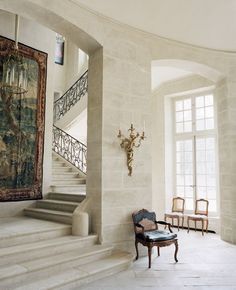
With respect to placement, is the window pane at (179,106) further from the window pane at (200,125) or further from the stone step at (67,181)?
the stone step at (67,181)

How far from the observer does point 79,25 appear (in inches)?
182

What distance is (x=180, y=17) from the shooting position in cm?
529

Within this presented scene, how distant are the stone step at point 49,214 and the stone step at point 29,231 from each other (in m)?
0.16

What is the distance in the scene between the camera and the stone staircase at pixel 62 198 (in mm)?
5434

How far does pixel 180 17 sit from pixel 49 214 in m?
4.41

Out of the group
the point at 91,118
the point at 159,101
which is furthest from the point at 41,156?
the point at 159,101

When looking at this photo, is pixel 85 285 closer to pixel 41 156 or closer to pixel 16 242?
pixel 16 242

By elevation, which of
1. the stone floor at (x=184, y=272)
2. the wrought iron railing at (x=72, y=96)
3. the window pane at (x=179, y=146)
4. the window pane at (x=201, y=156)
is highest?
the wrought iron railing at (x=72, y=96)

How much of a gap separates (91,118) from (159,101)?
434 centimetres

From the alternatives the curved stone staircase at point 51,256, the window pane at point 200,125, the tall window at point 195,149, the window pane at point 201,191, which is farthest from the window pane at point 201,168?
the curved stone staircase at point 51,256

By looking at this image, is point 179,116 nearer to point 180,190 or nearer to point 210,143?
point 210,143

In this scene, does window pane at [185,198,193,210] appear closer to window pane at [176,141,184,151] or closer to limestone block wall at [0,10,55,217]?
window pane at [176,141,184,151]

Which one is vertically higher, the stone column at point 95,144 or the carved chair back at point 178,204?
the stone column at point 95,144

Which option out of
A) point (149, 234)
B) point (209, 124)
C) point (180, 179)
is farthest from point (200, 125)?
point (149, 234)
